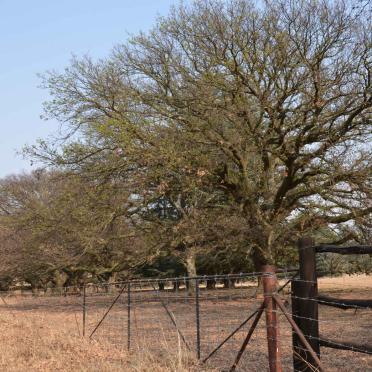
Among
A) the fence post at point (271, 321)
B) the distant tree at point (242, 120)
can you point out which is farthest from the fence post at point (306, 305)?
the distant tree at point (242, 120)

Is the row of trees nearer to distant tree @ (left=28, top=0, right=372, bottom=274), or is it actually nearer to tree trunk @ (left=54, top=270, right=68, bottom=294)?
distant tree @ (left=28, top=0, right=372, bottom=274)

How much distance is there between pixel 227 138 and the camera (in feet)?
57.5

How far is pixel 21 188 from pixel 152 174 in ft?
93.2

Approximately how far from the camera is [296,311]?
6.18m

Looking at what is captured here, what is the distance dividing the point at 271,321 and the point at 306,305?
0.42 meters

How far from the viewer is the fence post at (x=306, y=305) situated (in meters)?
6.01

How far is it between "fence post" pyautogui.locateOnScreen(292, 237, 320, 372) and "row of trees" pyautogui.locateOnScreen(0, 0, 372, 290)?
1024 centimetres

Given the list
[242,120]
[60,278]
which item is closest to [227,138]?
[242,120]

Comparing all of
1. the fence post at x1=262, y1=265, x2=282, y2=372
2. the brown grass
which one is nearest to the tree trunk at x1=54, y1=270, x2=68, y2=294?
the brown grass

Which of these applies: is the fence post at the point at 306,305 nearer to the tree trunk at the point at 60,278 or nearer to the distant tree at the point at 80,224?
the distant tree at the point at 80,224

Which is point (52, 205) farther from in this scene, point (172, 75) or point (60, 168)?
point (172, 75)

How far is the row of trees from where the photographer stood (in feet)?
53.1

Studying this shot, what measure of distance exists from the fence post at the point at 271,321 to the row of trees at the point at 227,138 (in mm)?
10189

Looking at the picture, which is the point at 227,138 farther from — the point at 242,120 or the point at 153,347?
the point at 153,347
